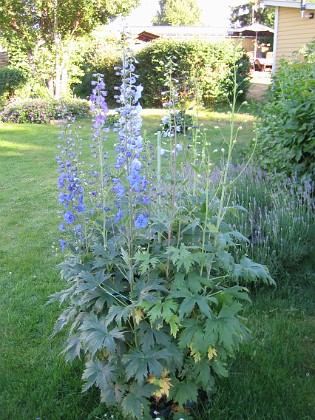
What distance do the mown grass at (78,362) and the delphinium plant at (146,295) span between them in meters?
0.32

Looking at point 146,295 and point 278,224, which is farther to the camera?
point 278,224

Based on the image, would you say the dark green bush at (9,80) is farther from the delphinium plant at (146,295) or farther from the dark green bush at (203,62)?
the delphinium plant at (146,295)

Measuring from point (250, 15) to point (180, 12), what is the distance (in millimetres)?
11960

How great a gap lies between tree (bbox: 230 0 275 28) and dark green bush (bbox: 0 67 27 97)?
135 feet

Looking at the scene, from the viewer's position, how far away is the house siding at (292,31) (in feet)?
47.1

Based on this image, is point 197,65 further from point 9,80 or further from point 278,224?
point 278,224

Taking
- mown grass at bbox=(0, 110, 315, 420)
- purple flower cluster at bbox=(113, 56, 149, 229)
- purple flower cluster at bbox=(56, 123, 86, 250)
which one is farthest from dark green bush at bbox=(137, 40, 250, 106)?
purple flower cluster at bbox=(113, 56, 149, 229)

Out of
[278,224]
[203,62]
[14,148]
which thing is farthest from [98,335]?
[203,62]

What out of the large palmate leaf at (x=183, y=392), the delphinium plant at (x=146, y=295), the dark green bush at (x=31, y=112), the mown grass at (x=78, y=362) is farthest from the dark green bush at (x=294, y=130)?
the dark green bush at (x=31, y=112)

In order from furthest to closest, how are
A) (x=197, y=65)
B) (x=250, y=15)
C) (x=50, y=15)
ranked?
(x=250, y=15), (x=197, y=65), (x=50, y=15)

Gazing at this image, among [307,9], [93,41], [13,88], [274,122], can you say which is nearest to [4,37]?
[13,88]

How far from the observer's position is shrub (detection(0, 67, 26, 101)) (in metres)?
14.8

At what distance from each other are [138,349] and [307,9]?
14.6 meters

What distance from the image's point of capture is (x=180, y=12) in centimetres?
6397
